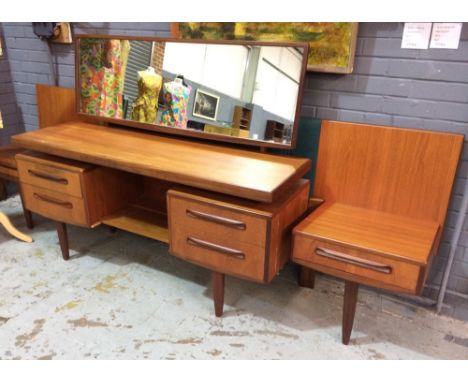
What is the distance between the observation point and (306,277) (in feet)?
6.23

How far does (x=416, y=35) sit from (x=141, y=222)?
56.3 inches

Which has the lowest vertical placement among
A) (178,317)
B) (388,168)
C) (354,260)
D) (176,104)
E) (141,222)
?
(178,317)

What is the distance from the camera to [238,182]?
1386 mm

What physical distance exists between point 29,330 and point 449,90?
1.92 meters

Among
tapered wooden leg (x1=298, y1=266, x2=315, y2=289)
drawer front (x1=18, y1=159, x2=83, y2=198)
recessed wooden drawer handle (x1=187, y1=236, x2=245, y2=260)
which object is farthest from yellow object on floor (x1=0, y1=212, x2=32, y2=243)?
tapered wooden leg (x1=298, y1=266, x2=315, y2=289)

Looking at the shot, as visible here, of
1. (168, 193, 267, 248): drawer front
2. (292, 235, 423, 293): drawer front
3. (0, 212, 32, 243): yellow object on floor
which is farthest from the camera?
(0, 212, 32, 243): yellow object on floor

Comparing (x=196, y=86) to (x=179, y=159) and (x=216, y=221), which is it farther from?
(x=216, y=221)

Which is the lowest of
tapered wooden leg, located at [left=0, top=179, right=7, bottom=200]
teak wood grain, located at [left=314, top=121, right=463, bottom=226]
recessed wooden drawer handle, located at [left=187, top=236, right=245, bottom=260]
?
tapered wooden leg, located at [left=0, top=179, right=7, bottom=200]

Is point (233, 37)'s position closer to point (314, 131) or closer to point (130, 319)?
point (314, 131)

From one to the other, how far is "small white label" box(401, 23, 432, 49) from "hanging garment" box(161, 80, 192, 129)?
3.04 ft

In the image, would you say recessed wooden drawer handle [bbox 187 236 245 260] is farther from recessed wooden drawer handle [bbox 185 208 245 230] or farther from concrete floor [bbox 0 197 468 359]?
concrete floor [bbox 0 197 468 359]

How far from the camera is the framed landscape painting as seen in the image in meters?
1.62

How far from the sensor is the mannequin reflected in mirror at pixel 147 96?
1.91m

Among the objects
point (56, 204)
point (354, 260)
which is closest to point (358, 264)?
point (354, 260)
